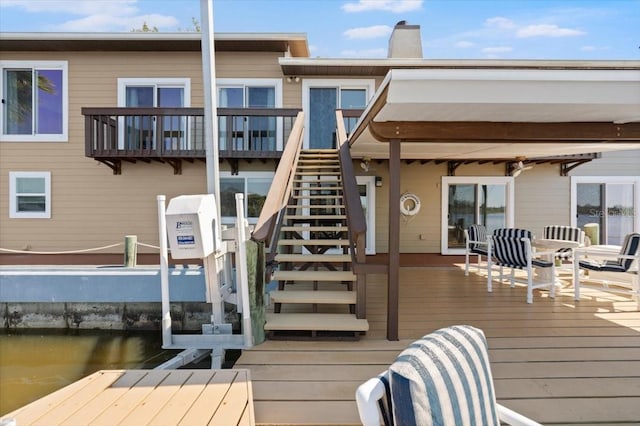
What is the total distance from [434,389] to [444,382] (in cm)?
6

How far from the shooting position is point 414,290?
5.18 meters

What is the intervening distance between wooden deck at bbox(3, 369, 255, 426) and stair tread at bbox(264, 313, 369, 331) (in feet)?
2.30

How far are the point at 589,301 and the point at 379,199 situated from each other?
14.6 ft

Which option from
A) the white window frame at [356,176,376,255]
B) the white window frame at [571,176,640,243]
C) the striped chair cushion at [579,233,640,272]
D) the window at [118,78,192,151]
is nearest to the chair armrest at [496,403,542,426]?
the striped chair cushion at [579,233,640,272]

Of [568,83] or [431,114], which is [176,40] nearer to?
[431,114]

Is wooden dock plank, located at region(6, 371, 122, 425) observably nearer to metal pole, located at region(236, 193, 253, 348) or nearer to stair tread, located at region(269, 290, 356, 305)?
metal pole, located at region(236, 193, 253, 348)

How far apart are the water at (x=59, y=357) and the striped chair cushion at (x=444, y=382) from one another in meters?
4.12

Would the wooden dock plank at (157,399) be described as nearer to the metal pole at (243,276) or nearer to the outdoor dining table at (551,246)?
the metal pole at (243,276)

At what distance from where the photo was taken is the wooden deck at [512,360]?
7.79 ft

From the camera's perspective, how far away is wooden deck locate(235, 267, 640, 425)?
238 centimetres

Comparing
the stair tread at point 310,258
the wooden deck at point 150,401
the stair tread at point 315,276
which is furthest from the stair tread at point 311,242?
the wooden deck at point 150,401

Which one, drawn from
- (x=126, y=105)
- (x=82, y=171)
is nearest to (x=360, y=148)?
(x=126, y=105)

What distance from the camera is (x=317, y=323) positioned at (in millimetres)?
3377

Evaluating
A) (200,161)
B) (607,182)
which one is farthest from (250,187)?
(607,182)
